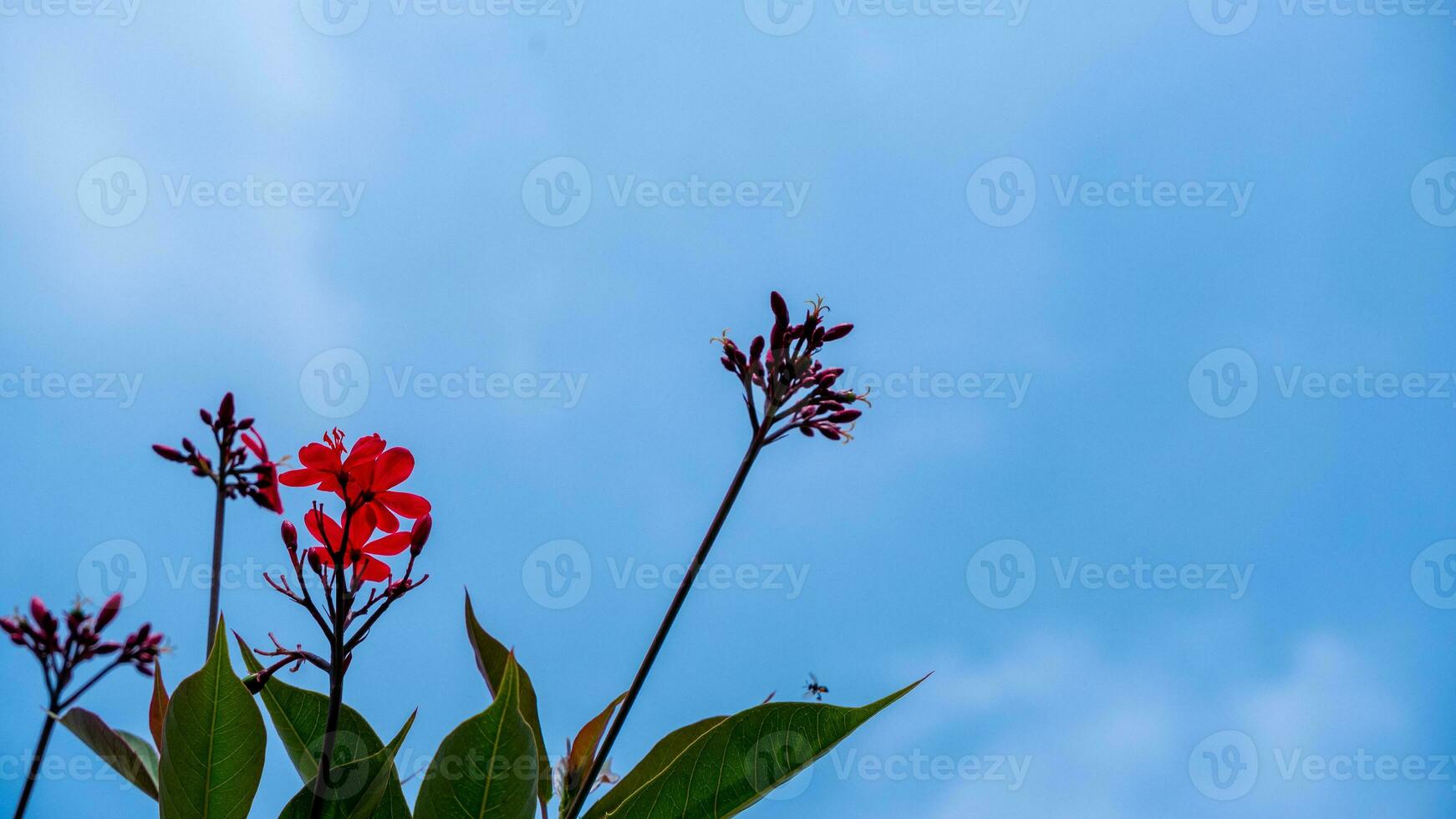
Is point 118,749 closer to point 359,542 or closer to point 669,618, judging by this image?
point 359,542

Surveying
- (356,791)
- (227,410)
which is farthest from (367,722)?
(227,410)

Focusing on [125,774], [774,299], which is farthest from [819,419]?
[125,774]

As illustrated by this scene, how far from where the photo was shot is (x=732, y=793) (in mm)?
1646

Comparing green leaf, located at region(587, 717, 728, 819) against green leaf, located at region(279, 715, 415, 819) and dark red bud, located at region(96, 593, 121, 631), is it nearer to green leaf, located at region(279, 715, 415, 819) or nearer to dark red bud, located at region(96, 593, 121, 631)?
green leaf, located at region(279, 715, 415, 819)

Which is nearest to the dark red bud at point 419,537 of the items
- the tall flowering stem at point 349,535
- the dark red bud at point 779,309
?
the tall flowering stem at point 349,535

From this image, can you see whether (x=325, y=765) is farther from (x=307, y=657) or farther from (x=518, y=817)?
(x=518, y=817)

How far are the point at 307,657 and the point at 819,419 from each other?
3.54 ft

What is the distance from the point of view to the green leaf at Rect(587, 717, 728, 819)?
1.82m

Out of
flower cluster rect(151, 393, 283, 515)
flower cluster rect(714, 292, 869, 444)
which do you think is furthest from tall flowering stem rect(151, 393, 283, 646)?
flower cluster rect(714, 292, 869, 444)

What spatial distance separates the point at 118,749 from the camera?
5.57ft

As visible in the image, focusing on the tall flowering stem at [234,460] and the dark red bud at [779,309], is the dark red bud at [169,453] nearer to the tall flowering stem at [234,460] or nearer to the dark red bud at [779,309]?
the tall flowering stem at [234,460]

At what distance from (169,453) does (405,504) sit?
27.7 inches

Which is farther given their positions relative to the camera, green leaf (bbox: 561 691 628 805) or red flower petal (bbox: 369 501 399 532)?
green leaf (bbox: 561 691 628 805)

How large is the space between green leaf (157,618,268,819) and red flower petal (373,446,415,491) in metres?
0.37
